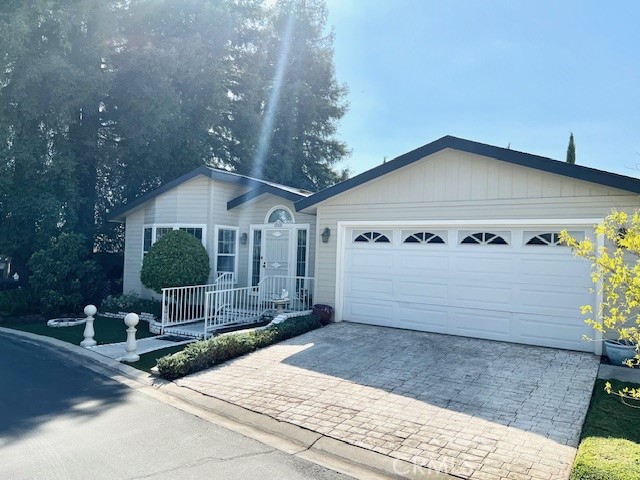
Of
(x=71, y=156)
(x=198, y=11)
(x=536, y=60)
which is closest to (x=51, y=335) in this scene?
(x=71, y=156)

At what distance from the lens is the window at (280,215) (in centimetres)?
1253

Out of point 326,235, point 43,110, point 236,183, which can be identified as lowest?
point 326,235

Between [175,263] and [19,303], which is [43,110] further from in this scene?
[175,263]

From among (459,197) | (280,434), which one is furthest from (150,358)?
(459,197)

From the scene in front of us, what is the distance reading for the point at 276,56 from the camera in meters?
24.2

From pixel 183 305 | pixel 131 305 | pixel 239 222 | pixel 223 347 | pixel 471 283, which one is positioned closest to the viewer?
pixel 223 347

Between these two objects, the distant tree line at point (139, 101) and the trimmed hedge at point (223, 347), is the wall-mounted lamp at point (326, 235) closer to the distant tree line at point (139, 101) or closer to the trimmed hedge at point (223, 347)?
the trimmed hedge at point (223, 347)

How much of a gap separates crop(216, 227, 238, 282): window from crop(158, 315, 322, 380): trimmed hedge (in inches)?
170

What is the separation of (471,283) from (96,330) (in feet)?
29.3

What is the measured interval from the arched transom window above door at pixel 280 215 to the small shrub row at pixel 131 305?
412 centimetres

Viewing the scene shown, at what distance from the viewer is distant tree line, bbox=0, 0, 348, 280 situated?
15211 mm

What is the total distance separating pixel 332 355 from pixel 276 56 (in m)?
20.5

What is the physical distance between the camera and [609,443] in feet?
14.0

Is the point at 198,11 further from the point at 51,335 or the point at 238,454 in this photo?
the point at 238,454
